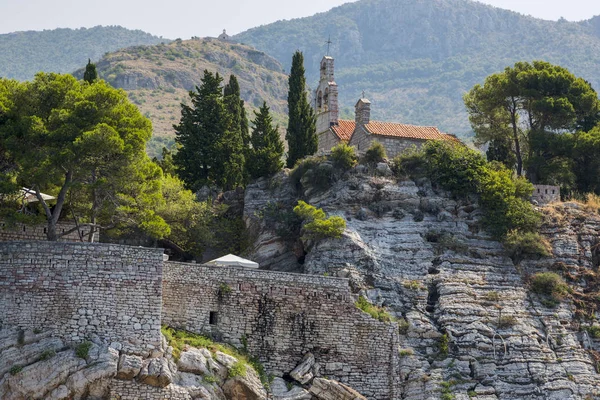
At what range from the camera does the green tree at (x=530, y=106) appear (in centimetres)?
4919

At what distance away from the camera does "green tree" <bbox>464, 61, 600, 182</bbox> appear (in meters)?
49.2

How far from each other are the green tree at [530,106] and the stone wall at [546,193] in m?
1.95

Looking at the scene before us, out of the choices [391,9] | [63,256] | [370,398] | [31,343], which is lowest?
[370,398]

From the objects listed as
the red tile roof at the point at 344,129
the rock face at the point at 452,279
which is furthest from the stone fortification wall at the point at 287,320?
the red tile roof at the point at 344,129

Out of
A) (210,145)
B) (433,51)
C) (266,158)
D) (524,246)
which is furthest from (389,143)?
(433,51)

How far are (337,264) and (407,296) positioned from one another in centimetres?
279

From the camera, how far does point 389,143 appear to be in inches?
1943

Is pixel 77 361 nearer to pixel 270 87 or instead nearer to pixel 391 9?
pixel 270 87

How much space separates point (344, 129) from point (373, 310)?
608 inches

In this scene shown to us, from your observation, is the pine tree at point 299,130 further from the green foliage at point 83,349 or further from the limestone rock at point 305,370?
the green foliage at point 83,349

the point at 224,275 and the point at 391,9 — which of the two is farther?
the point at 391,9

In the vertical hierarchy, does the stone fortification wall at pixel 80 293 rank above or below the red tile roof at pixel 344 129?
below

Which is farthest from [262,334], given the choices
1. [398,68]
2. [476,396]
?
[398,68]

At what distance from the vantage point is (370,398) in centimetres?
3712
